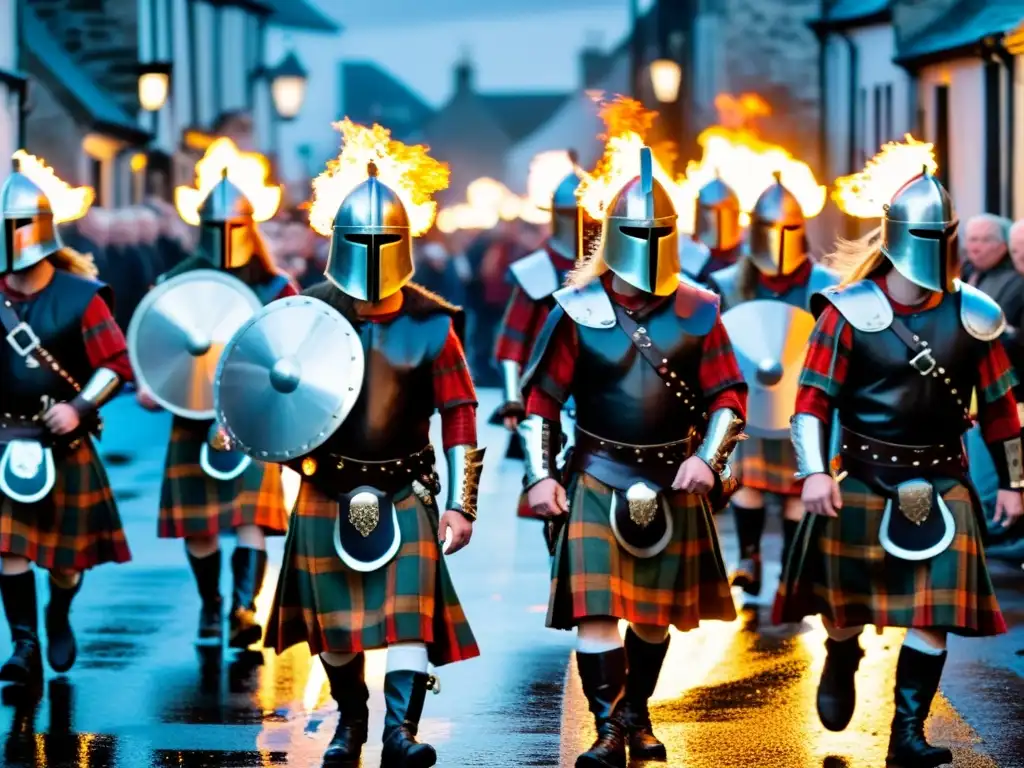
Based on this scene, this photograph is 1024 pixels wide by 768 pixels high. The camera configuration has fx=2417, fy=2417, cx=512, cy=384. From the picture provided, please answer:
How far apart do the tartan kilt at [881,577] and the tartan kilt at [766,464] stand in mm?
3075

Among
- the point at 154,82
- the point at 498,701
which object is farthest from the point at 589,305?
the point at 154,82

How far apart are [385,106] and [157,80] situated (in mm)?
74206

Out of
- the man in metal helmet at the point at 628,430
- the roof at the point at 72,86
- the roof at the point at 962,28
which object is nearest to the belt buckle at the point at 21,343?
the man in metal helmet at the point at 628,430

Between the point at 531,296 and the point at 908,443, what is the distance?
140 inches

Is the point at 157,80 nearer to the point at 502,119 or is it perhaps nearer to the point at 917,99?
the point at 917,99

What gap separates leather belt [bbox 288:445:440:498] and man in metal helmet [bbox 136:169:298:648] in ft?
7.92

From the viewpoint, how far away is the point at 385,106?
97875 millimetres

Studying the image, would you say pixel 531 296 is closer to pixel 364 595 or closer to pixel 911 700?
pixel 364 595

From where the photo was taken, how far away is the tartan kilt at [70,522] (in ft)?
28.2

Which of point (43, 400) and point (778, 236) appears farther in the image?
point (778, 236)

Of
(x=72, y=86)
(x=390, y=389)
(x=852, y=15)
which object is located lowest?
(x=390, y=389)

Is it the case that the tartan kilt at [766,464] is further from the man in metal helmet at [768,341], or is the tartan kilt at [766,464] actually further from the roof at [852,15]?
the roof at [852,15]

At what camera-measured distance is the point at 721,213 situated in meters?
12.1

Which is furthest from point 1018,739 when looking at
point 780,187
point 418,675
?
point 780,187
